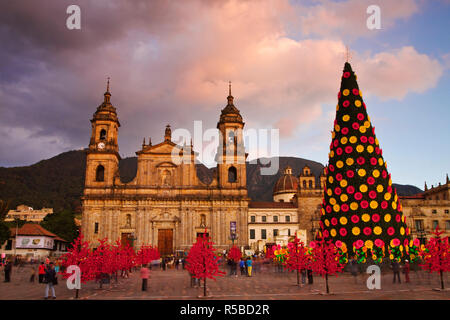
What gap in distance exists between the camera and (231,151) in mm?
51781

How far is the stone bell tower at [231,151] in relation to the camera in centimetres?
5138

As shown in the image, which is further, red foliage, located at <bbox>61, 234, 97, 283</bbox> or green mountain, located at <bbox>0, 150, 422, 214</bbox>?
green mountain, located at <bbox>0, 150, 422, 214</bbox>

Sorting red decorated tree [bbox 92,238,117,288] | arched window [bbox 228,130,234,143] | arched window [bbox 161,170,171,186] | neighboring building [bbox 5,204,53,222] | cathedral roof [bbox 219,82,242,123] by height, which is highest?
cathedral roof [bbox 219,82,242,123]

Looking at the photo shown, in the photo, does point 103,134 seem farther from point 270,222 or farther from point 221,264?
point 270,222

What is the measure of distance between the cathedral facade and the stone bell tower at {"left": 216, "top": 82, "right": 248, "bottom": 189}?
0.44 feet

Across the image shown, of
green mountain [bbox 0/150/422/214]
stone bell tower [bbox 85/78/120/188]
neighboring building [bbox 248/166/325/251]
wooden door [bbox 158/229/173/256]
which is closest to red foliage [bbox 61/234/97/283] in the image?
wooden door [bbox 158/229/173/256]

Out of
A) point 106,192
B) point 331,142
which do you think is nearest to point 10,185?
point 106,192

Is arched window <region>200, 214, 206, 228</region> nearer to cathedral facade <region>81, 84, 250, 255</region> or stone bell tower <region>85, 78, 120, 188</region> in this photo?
cathedral facade <region>81, 84, 250, 255</region>

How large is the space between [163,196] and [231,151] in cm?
1091

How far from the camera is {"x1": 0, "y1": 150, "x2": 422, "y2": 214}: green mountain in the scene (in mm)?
124787

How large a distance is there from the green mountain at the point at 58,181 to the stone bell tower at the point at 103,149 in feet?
204
